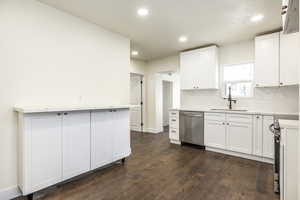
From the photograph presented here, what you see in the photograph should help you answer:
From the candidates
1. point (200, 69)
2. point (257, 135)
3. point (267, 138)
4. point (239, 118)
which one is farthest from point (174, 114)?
point (267, 138)

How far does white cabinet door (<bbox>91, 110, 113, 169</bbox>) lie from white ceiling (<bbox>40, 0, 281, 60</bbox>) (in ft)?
5.28

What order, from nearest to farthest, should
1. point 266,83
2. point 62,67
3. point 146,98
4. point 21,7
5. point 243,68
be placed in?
point 21,7 → point 62,67 → point 266,83 → point 243,68 → point 146,98

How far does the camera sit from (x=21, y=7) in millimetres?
→ 2074

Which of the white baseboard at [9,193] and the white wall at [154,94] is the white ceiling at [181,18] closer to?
the white wall at [154,94]

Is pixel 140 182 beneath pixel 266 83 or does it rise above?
beneath

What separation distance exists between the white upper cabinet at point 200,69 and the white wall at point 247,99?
0.32 m

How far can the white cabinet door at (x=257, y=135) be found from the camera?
309 centimetres

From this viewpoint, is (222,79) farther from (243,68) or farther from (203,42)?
(203,42)

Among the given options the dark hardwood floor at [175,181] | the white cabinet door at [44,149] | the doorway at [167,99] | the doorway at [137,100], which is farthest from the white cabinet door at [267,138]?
the doorway at [167,99]

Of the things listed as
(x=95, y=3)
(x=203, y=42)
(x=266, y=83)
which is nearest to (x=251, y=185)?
(x=266, y=83)

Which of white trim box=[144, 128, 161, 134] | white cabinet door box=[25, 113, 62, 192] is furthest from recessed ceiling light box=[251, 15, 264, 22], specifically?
white trim box=[144, 128, 161, 134]

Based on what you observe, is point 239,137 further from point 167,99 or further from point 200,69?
point 167,99

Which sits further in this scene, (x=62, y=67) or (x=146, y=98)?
(x=146, y=98)

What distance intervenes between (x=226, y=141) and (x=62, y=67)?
349 cm
